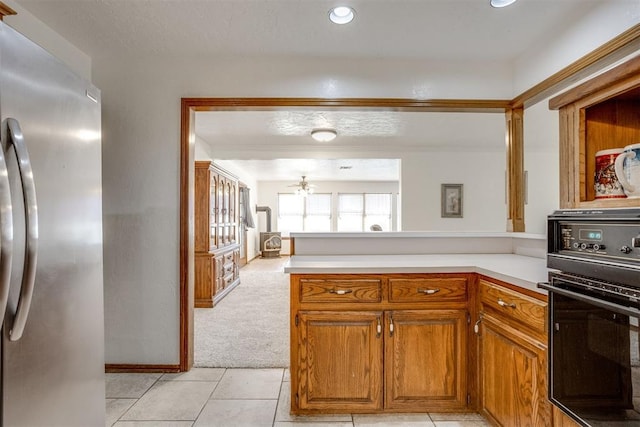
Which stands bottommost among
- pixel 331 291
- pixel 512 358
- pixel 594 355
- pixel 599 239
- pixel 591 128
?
pixel 512 358

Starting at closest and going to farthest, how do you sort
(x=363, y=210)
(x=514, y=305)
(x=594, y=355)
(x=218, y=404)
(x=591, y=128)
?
(x=594, y=355) < (x=514, y=305) < (x=591, y=128) < (x=218, y=404) < (x=363, y=210)

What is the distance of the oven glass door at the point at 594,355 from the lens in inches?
44.8

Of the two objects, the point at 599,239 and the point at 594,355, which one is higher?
the point at 599,239

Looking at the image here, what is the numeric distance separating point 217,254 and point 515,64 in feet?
12.7

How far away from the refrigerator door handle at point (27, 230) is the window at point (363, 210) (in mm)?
9193

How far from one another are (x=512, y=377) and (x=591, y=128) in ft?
4.38

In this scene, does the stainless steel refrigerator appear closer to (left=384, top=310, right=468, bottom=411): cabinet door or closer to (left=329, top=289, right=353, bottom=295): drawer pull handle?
(left=329, top=289, right=353, bottom=295): drawer pull handle

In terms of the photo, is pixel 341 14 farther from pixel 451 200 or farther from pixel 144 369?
pixel 451 200

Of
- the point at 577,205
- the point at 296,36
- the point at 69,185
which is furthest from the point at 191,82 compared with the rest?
the point at 577,205

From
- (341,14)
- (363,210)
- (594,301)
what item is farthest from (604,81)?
(363,210)

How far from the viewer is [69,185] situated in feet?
4.18

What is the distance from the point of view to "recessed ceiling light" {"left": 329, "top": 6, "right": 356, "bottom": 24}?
6.29 feet

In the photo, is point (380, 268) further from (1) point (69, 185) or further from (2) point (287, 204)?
(2) point (287, 204)

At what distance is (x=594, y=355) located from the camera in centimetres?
128
